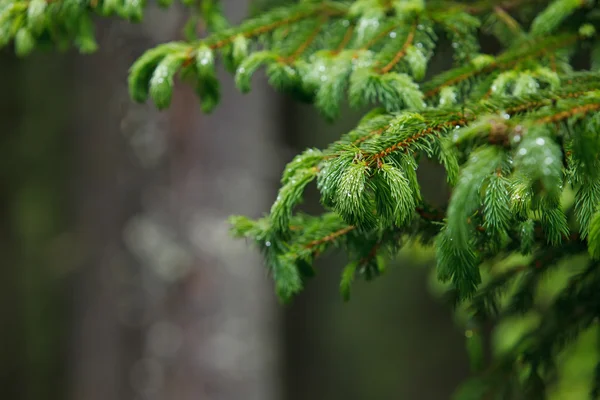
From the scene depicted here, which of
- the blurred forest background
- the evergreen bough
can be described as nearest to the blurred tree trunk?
the blurred forest background

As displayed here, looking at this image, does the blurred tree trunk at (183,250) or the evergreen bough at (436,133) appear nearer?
the evergreen bough at (436,133)

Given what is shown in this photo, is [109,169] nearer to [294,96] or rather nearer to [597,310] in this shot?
[294,96]

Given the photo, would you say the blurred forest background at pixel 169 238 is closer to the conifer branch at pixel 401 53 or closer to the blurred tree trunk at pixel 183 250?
the blurred tree trunk at pixel 183 250

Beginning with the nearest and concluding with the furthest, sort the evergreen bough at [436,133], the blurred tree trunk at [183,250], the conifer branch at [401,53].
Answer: the evergreen bough at [436,133] → the conifer branch at [401,53] → the blurred tree trunk at [183,250]

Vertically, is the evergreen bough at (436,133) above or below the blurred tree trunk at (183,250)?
above

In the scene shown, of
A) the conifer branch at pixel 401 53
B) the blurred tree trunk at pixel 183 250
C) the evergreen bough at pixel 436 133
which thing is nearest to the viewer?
the evergreen bough at pixel 436 133

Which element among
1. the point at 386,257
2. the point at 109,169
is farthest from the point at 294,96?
the point at 109,169

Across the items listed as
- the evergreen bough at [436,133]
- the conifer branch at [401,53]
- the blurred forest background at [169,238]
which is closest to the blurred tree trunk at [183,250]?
the blurred forest background at [169,238]

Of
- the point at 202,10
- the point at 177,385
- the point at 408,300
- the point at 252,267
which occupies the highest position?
the point at 202,10
